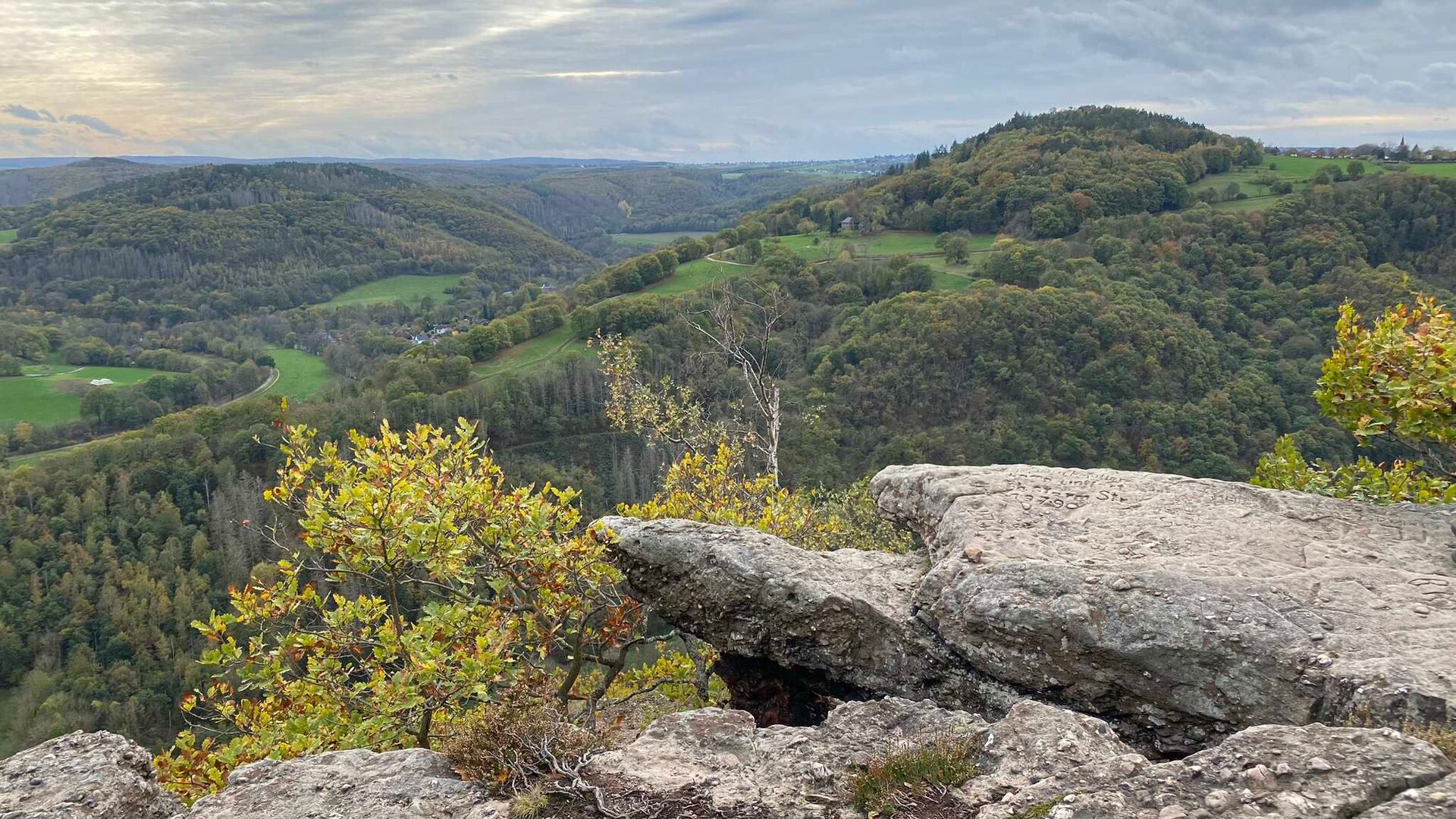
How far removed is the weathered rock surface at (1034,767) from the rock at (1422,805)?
14 mm

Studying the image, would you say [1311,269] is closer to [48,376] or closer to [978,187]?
[978,187]

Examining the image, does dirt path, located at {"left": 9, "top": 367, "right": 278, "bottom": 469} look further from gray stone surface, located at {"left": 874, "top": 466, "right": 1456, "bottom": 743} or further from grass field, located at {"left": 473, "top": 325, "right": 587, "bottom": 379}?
gray stone surface, located at {"left": 874, "top": 466, "right": 1456, "bottom": 743}

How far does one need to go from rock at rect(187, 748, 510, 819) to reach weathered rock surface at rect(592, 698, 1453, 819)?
1.36m

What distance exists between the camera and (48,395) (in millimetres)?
117375

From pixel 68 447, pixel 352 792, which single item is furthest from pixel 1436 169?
pixel 68 447

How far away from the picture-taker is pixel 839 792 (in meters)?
6.59

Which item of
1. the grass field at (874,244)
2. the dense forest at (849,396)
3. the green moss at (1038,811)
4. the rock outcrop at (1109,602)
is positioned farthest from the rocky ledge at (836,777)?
the grass field at (874,244)

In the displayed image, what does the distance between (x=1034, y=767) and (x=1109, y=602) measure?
2.51 m

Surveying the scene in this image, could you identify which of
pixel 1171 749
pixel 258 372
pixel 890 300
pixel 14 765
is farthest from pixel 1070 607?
pixel 258 372

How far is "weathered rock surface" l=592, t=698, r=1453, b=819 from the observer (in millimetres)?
5316

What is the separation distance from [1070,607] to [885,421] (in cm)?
6556

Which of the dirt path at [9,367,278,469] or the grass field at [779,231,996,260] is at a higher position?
the grass field at [779,231,996,260]

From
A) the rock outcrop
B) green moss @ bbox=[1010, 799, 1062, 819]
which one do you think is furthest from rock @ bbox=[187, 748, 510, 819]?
green moss @ bbox=[1010, 799, 1062, 819]

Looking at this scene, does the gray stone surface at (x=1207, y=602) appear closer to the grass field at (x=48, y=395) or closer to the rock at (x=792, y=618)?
the rock at (x=792, y=618)
